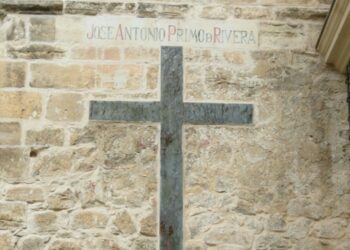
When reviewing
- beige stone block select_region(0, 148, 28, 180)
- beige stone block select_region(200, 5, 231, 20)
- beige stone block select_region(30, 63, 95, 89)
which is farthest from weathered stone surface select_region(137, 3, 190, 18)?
beige stone block select_region(0, 148, 28, 180)

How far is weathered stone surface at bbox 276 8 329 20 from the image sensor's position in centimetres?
450

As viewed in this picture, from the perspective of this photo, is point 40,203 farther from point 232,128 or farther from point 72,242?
point 232,128

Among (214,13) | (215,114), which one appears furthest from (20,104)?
(214,13)

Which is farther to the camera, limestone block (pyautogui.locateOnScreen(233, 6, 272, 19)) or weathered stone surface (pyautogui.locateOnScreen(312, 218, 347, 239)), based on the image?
limestone block (pyautogui.locateOnScreen(233, 6, 272, 19))

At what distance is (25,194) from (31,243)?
1.02 ft

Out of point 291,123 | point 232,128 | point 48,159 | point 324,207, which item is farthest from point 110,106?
point 324,207

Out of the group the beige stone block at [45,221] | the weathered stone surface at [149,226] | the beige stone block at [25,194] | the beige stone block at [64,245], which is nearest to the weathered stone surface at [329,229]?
the weathered stone surface at [149,226]

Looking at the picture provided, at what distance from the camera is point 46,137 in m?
4.17

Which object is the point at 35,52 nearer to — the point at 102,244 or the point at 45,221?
the point at 45,221

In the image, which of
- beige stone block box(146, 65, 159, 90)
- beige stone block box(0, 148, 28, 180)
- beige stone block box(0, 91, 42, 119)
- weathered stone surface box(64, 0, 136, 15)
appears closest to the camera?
beige stone block box(0, 148, 28, 180)

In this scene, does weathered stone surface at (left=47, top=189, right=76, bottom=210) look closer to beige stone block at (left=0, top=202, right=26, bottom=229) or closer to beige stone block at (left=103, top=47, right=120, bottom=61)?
beige stone block at (left=0, top=202, right=26, bottom=229)

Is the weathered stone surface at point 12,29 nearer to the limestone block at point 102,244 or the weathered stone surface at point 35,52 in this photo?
the weathered stone surface at point 35,52

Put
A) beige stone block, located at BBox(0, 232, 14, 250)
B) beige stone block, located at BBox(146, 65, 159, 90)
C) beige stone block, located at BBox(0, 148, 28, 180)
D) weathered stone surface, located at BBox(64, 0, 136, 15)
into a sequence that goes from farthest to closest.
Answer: weathered stone surface, located at BBox(64, 0, 136, 15)
beige stone block, located at BBox(146, 65, 159, 90)
beige stone block, located at BBox(0, 148, 28, 180)
beige stone block, located at BBox(0, 232, 14, 250)

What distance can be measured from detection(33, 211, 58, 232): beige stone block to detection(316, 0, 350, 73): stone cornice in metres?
2.11
